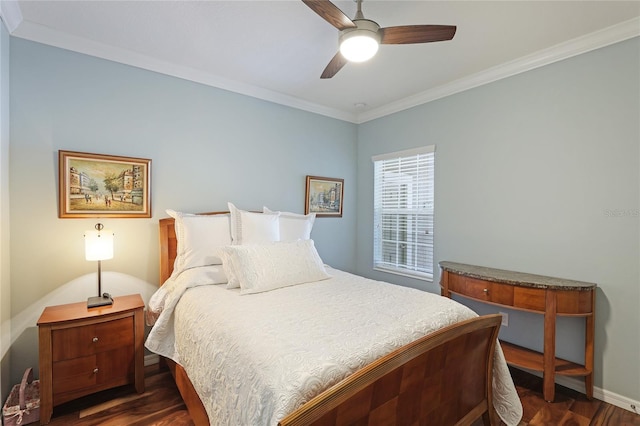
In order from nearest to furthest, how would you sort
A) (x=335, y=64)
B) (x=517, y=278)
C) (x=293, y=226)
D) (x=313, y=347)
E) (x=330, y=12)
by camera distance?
(x=313, y=347) < (x=330, y=12) < (x=335, y=64) < (x=517, y=278) < (x=293, y=226)

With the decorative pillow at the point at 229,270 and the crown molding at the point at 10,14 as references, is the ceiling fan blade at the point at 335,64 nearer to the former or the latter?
the decorative pillow at the point at 229,270

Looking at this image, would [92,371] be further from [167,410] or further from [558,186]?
[558,186]

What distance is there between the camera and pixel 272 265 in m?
2.25

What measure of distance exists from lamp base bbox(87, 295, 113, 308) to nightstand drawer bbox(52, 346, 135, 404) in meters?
0.33

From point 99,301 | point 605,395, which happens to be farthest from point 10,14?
point 605,395

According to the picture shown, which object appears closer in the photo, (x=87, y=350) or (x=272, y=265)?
(x=87, y=350)

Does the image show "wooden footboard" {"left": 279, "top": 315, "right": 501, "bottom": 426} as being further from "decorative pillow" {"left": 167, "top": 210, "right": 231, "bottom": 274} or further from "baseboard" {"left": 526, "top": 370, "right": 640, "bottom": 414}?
"decorative pillow" {"left": 167, "top": 210, "right": 231, "bottom": 274}

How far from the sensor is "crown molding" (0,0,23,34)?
1.92m

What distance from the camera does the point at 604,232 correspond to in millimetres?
2246

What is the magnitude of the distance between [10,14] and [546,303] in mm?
4110

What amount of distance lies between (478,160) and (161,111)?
2962mm

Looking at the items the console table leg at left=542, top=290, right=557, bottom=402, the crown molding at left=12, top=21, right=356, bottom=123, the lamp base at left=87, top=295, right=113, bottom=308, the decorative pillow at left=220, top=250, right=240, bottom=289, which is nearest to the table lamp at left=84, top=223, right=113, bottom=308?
the lamp base at left=87, top=295, right=113, bottom=308

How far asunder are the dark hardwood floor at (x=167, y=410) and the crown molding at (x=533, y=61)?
101 inches

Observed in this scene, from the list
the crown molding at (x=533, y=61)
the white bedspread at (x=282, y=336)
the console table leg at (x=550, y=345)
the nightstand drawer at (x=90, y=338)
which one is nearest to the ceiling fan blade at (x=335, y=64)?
the crown molding at (x=533, y=61)
